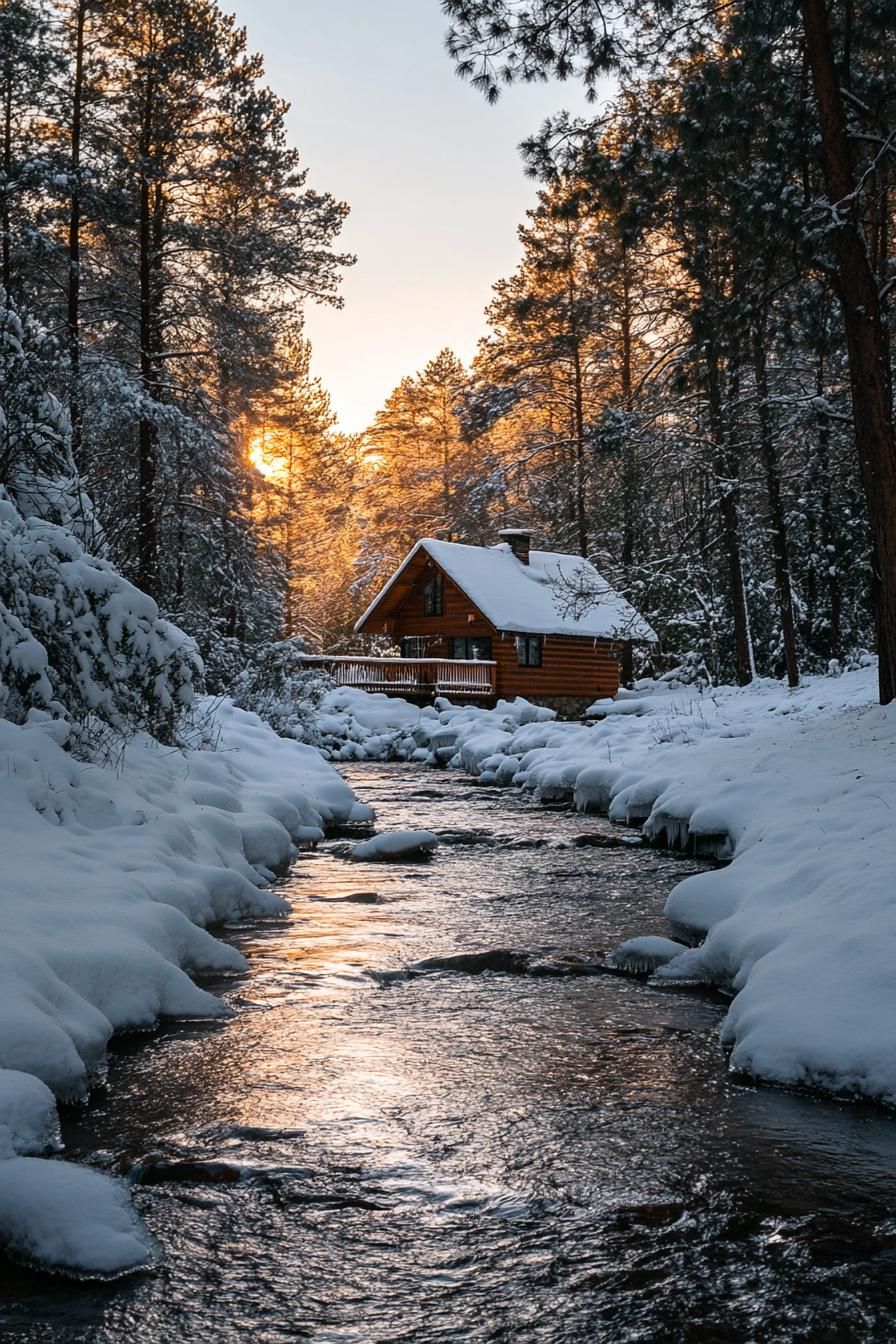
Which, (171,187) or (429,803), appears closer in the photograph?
(429,803)

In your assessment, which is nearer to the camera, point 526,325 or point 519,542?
point 526,325

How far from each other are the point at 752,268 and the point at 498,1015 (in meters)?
8.26

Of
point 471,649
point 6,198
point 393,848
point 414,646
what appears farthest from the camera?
point 414,646

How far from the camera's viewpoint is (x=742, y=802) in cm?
923

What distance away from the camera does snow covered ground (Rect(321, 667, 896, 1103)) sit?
4.44 metres

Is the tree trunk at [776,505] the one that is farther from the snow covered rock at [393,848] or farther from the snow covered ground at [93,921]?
the snow covered ground at [93,921]

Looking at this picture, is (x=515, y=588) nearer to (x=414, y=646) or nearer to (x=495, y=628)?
(x=495, y=628)

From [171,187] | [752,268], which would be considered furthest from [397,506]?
[752,268]

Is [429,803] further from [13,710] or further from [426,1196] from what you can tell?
[426,1196]

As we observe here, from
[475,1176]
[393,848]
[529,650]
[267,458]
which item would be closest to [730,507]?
[393,848]

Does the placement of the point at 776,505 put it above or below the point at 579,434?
below

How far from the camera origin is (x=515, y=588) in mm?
33156

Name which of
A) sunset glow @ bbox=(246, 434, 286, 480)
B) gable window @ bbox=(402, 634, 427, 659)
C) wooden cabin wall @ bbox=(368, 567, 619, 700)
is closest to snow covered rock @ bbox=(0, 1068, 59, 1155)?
wooden cabin wall @ bbox=(368, 567, 619, 700)

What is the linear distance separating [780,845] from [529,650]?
86.4ft
